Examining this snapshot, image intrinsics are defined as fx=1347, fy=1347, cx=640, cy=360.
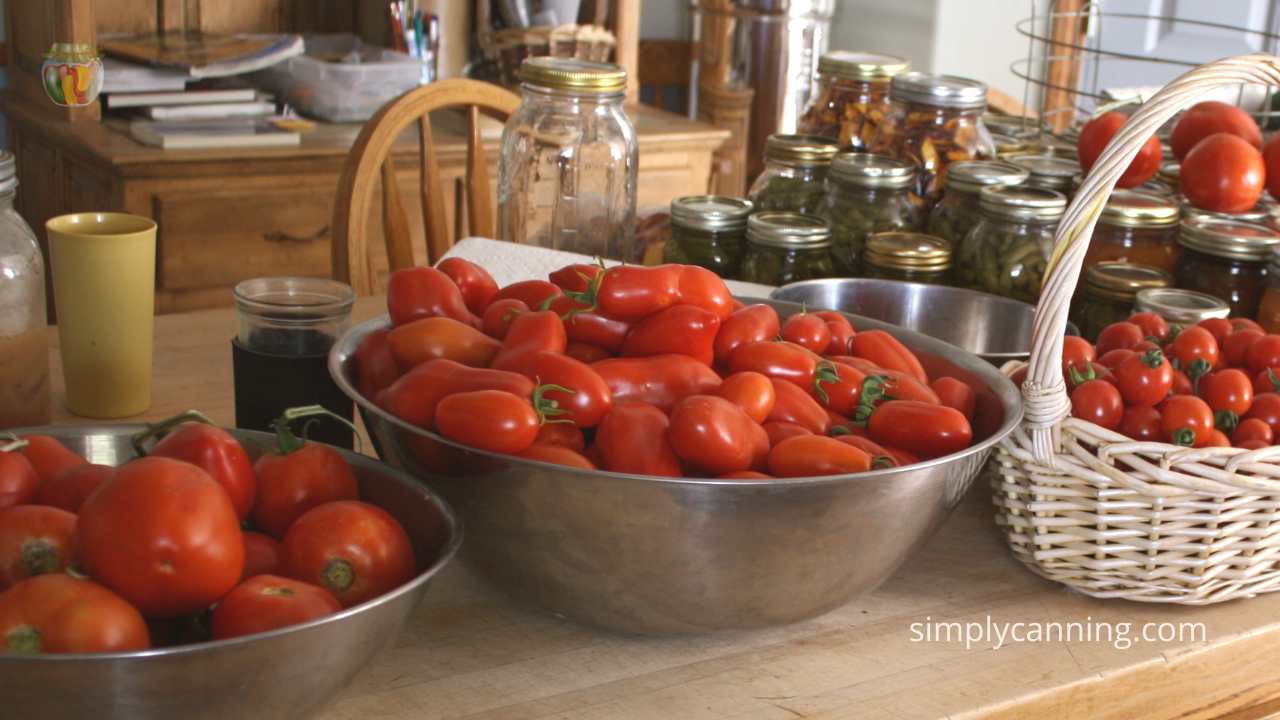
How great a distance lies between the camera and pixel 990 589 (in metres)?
0.96

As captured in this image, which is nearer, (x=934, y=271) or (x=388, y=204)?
(x=934, y=271)

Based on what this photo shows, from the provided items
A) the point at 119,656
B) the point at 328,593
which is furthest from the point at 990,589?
the point at 119,656

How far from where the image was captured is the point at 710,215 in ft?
4.53

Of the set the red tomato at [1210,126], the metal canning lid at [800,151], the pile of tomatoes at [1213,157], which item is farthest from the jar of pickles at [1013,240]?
the red tomato at [1210,126]

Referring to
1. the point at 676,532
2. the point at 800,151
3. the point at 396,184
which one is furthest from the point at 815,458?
the point at 396,184

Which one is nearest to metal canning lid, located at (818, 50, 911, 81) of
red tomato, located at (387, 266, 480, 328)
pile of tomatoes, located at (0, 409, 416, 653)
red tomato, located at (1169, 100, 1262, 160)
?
red tomato, located at (1169, 100, 1262, 160)

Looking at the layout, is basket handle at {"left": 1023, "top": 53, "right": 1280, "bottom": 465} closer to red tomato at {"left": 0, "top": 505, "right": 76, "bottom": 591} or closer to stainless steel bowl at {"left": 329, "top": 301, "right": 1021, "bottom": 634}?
stainless steel bowl at {"left": 329, "top": 301, "right": 1021, "bottom": 634}

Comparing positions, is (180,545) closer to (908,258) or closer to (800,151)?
(908,258)

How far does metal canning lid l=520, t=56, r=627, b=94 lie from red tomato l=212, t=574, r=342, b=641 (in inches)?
33.6

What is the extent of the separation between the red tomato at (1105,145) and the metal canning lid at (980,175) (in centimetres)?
10

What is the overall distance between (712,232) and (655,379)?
0.55 m

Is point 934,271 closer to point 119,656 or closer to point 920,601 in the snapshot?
point 920,601

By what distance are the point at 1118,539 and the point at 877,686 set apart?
0.22m

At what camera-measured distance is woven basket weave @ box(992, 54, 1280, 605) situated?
2.89 ft
